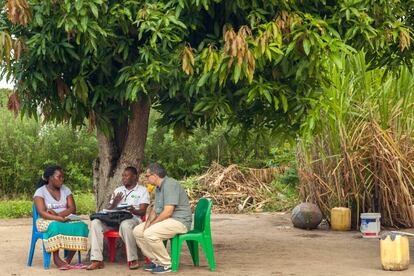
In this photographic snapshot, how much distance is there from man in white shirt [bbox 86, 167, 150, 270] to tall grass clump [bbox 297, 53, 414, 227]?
4052 millimetres

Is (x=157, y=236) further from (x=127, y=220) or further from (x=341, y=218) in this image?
(x=341, y=218)

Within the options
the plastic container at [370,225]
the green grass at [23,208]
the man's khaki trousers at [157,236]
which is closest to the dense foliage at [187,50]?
the man's khaki trousers at [157,236]

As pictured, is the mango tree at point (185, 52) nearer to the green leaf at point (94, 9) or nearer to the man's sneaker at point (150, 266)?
the green leaf at point (94, 9)

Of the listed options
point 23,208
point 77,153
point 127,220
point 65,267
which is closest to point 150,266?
point 127,220

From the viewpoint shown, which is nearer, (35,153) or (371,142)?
(371,142)

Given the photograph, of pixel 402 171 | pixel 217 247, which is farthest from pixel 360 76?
pixel 217 247

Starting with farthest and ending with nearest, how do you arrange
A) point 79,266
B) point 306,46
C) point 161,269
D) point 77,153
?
point 77,153 < point 79,266 < point 161,269 < point 306,46

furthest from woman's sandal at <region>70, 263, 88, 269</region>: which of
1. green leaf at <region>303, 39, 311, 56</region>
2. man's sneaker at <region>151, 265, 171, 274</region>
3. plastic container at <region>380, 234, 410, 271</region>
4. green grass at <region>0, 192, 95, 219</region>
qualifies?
green grass at <region>0, 192, 95, 219</region>

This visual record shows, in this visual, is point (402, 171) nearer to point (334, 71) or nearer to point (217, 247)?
point (334, 71)

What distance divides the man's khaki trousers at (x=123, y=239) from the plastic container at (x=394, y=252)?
8.64ft

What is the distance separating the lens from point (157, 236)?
877 centimetres

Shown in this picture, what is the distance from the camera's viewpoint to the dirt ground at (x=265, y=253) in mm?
9164

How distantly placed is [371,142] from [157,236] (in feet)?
16.7

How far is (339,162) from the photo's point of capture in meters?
12.9
